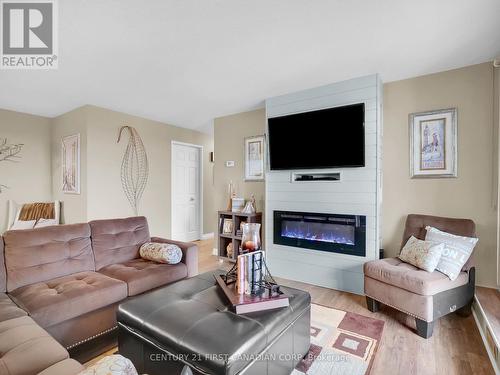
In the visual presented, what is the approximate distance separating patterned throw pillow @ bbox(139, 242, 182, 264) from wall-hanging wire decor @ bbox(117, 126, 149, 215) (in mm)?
1915

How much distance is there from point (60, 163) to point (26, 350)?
3.95 m

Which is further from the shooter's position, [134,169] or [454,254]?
[134,169]

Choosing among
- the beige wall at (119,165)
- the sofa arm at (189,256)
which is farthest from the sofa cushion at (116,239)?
the beige wall at (119,165)

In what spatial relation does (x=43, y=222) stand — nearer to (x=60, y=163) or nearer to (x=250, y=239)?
(x=60, y=163)

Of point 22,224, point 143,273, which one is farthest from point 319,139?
point 22,224

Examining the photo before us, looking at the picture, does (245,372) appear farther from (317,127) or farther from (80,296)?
(317,127)

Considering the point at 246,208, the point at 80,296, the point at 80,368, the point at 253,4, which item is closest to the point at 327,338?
the point at 80,368

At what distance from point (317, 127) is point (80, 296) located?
2800mm

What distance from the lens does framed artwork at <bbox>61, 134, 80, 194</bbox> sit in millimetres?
3834

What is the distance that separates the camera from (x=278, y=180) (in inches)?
135

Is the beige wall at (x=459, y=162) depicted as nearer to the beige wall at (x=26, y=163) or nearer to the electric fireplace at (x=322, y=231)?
the electric fireplace at (x=322, y=231)

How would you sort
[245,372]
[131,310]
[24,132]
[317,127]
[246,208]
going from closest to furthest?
1. [245,372]
2. [131,310]
3. [317,127]
4. [246,208]
5. [24,132]

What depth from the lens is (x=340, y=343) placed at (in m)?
1.93

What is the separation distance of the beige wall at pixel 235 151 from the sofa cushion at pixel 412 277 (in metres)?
1.98
